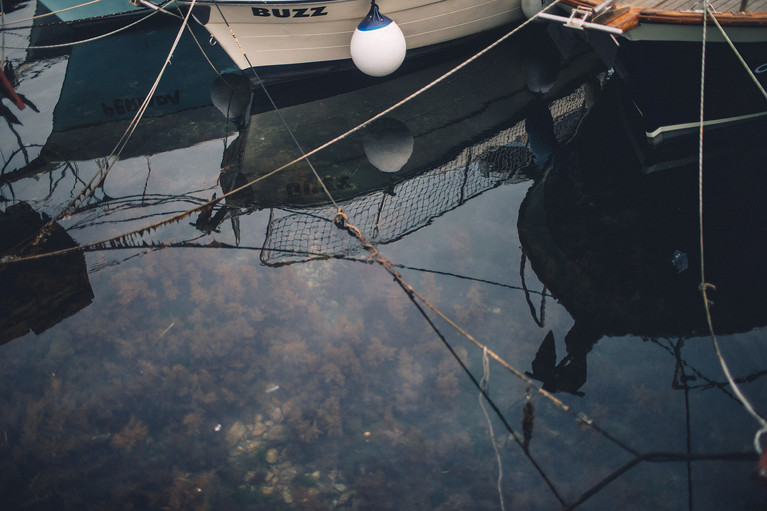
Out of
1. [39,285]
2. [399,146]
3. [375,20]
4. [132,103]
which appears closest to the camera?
[39,285]

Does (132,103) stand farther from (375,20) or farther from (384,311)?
(384,311)

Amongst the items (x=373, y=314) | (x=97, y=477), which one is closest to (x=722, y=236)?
(x=373, y=314)

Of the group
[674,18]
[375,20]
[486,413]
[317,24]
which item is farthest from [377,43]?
[486,413]

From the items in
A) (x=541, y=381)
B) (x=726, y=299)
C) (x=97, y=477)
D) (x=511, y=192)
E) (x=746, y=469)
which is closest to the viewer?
(x=746, y=469)

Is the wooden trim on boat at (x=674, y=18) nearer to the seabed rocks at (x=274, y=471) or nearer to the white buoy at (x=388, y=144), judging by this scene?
the white buoy at (x=388, y=144)

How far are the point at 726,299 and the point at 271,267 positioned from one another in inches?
178

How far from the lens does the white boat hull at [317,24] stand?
6727mm

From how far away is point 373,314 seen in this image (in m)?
4.60

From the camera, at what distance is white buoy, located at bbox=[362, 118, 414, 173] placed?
6.35 meters

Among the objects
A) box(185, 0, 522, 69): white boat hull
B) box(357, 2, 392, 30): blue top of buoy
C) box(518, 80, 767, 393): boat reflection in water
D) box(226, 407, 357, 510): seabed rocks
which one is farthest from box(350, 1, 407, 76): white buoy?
box(226, 407, 357, 510): seabed rocks

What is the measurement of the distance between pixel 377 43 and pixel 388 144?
157 cm

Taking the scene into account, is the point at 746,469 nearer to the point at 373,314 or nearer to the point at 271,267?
the point at 373,314

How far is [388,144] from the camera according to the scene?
665 centimetres

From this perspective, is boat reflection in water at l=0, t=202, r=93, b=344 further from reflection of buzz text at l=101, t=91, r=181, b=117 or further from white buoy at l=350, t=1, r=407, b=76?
white buoy at l=350, t=1, r=407, b=76
